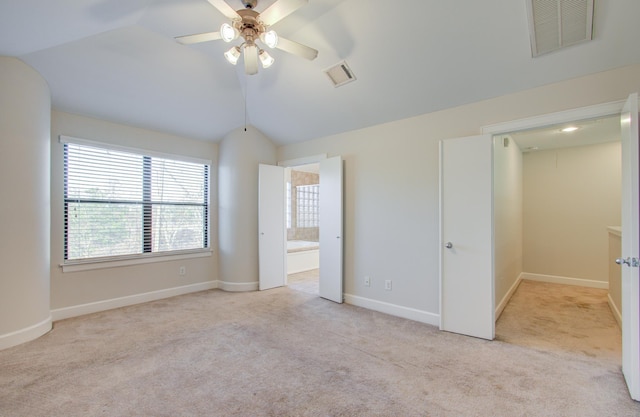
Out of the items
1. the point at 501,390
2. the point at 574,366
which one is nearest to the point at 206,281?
the point at 501,390

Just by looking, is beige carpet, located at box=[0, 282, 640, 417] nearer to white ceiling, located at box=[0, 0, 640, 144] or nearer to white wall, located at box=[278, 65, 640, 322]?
white wall, located at box=[278, 65, 640, 322]

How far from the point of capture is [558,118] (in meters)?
2.63

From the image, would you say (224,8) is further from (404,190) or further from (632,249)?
(632,249)

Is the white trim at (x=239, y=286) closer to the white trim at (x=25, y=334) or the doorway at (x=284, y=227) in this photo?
the doorway at (x=284, y=227)

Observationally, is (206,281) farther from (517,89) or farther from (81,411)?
(517,89)

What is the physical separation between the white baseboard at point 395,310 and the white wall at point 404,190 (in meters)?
0.04

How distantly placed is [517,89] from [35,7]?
4.12 m

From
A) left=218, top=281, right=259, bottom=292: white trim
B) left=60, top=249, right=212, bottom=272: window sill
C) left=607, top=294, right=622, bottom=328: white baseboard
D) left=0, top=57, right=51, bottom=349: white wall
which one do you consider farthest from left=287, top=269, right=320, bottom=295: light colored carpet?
left=607, top=294, right=622, bottom=328: white baseboard

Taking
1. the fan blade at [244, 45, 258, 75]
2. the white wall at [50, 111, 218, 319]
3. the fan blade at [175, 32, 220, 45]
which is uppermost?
the fan blade at [175, 32, 220, 45]

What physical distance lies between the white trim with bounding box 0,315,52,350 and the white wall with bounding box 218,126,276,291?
7.17 feet

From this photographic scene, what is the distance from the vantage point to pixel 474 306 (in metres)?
2.95

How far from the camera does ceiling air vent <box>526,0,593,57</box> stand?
6.82 feet

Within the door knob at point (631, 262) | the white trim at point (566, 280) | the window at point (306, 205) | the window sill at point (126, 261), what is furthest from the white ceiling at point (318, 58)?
the white trim at point (566, 280)

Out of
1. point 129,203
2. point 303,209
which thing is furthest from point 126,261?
point 303,209
